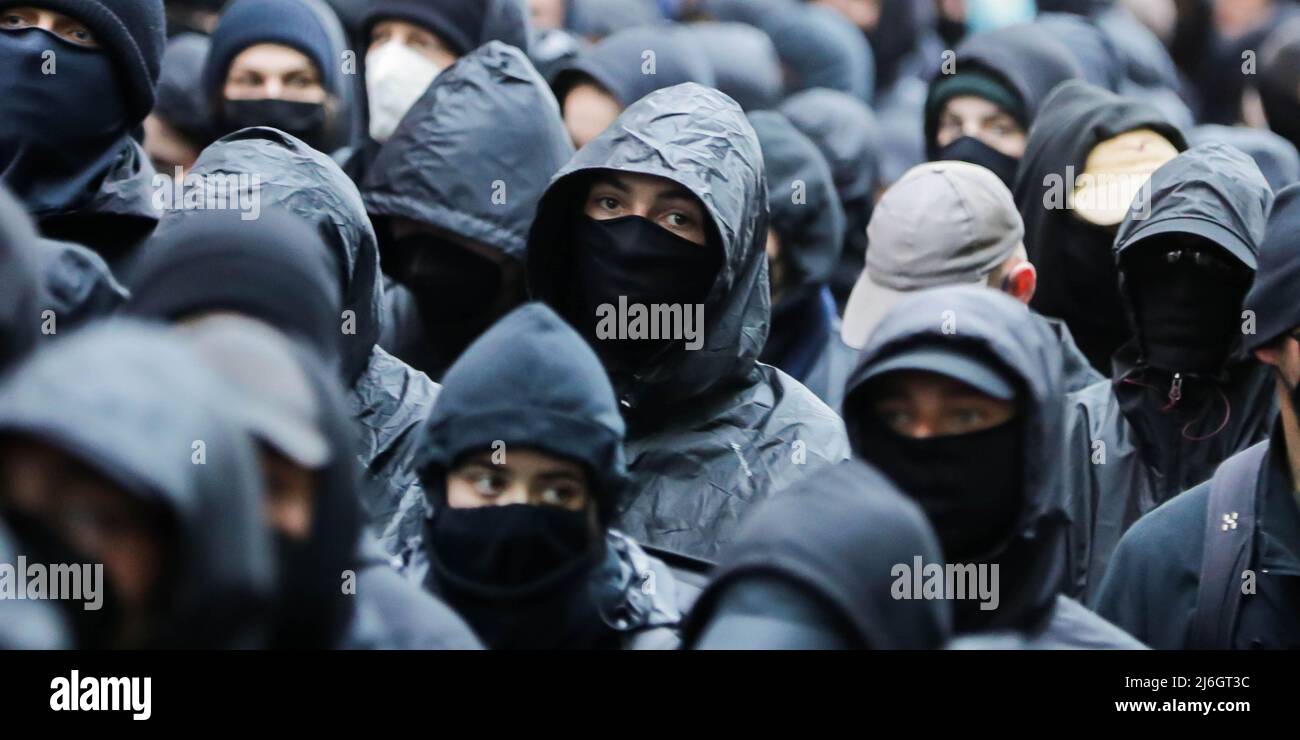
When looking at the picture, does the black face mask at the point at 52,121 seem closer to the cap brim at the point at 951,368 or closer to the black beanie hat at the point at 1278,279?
the cap brim at the point at 951,368

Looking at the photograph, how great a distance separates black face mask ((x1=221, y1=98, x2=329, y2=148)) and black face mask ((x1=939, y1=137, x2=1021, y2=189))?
2327mm

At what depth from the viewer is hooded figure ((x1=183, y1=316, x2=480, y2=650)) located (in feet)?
9.91

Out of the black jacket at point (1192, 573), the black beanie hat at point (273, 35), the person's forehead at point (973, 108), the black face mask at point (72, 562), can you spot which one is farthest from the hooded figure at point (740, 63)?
the black face mask at point (72, 562)

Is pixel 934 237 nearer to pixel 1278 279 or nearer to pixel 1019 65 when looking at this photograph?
pixel 1278 279

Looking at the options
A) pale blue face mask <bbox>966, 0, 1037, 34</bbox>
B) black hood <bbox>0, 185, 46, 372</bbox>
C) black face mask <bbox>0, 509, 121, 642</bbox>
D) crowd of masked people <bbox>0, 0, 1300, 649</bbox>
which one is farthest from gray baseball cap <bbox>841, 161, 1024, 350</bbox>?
pale blue face mask <bbox>966, 0, 1037, 34</bbox>

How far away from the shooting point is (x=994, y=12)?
12859 millimetres

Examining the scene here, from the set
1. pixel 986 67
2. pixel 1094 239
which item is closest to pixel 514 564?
pixel 1094 239

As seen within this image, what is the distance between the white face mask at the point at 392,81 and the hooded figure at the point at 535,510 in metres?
3.29

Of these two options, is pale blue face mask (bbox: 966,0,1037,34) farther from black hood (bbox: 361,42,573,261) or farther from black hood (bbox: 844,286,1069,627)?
black hood (bbox: 844,286,1069,627)

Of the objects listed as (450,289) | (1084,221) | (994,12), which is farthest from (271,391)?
(994,12)
